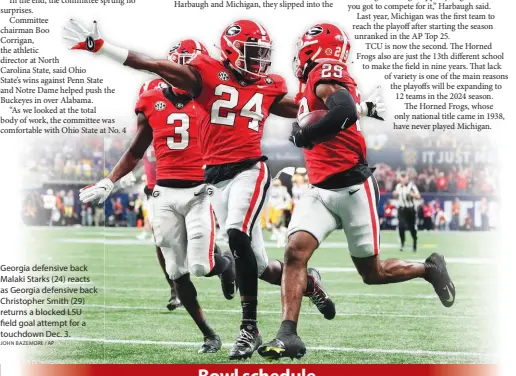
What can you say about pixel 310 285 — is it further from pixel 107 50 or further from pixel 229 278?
pixel 107 50

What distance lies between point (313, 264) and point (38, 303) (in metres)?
6.34

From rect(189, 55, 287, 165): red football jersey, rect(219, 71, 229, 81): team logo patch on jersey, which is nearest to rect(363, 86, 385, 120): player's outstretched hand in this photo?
rect(189, 55, 287, 165): red football jersey

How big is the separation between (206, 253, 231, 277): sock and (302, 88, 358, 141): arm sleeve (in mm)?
1462

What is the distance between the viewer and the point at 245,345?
5305 millimetres

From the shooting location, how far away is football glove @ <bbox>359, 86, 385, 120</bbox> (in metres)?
5.62

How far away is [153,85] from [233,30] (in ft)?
2.99

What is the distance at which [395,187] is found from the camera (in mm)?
12906

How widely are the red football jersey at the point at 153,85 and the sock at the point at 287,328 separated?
6.39 ft

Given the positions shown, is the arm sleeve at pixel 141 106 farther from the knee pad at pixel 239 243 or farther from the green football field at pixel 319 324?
the knee pad at pixel 239 243

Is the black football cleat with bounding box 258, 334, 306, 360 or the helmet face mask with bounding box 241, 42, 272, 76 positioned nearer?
the black football cleat with bounding box 258, 334, 306, 360

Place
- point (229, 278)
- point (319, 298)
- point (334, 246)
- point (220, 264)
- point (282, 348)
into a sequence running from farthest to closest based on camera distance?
1. point (334, 246)
2. point (229, 278)
3. point (220, 264)
4. point (319, 298)
5. point (282, 348)

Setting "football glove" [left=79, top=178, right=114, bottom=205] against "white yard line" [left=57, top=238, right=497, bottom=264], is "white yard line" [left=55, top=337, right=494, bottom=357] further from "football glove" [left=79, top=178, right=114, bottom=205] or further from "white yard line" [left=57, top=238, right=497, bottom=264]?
"football glove" [left=79, top=178, right=114, bottom=205]

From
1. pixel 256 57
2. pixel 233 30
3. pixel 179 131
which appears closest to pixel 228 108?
pixel 256 57

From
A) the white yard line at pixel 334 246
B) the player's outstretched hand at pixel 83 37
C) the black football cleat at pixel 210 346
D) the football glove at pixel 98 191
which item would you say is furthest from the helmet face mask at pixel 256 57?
the white yard line at pixel 334 246
